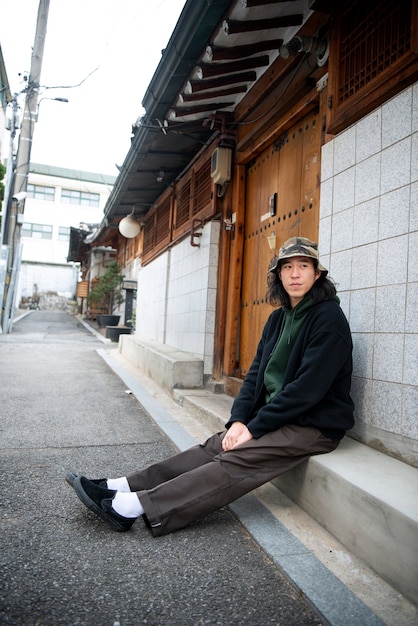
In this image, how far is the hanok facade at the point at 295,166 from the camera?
248 centimetres

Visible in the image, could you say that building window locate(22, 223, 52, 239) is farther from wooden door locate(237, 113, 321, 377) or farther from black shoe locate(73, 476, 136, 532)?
black shoe locate(73, 476, 136, 532)

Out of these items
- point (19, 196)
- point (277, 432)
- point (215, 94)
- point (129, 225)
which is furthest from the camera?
A: point (19, 196)

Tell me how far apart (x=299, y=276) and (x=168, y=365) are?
3.42 m

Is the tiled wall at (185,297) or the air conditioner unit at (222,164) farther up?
the air conditioner unit at (222,164)

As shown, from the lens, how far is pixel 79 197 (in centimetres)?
4075

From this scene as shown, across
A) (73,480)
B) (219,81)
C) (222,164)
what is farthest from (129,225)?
(73,480)

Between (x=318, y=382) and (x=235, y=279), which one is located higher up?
(x=235, y=279)

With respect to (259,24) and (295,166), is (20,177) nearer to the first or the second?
(295,166)

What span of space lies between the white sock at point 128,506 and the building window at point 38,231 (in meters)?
41.1

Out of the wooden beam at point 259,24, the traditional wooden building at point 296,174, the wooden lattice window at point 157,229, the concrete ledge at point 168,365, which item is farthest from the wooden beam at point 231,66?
the wooden lattice window at point 157,229

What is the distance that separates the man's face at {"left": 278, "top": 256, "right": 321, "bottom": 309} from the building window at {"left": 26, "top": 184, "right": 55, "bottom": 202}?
4106 cm

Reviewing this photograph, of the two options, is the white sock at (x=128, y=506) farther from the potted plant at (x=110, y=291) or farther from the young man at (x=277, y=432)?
the potted plant at (x=110, y=291)

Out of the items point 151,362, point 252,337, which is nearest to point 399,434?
point 252,337

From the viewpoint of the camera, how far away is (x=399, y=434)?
2.38 m
